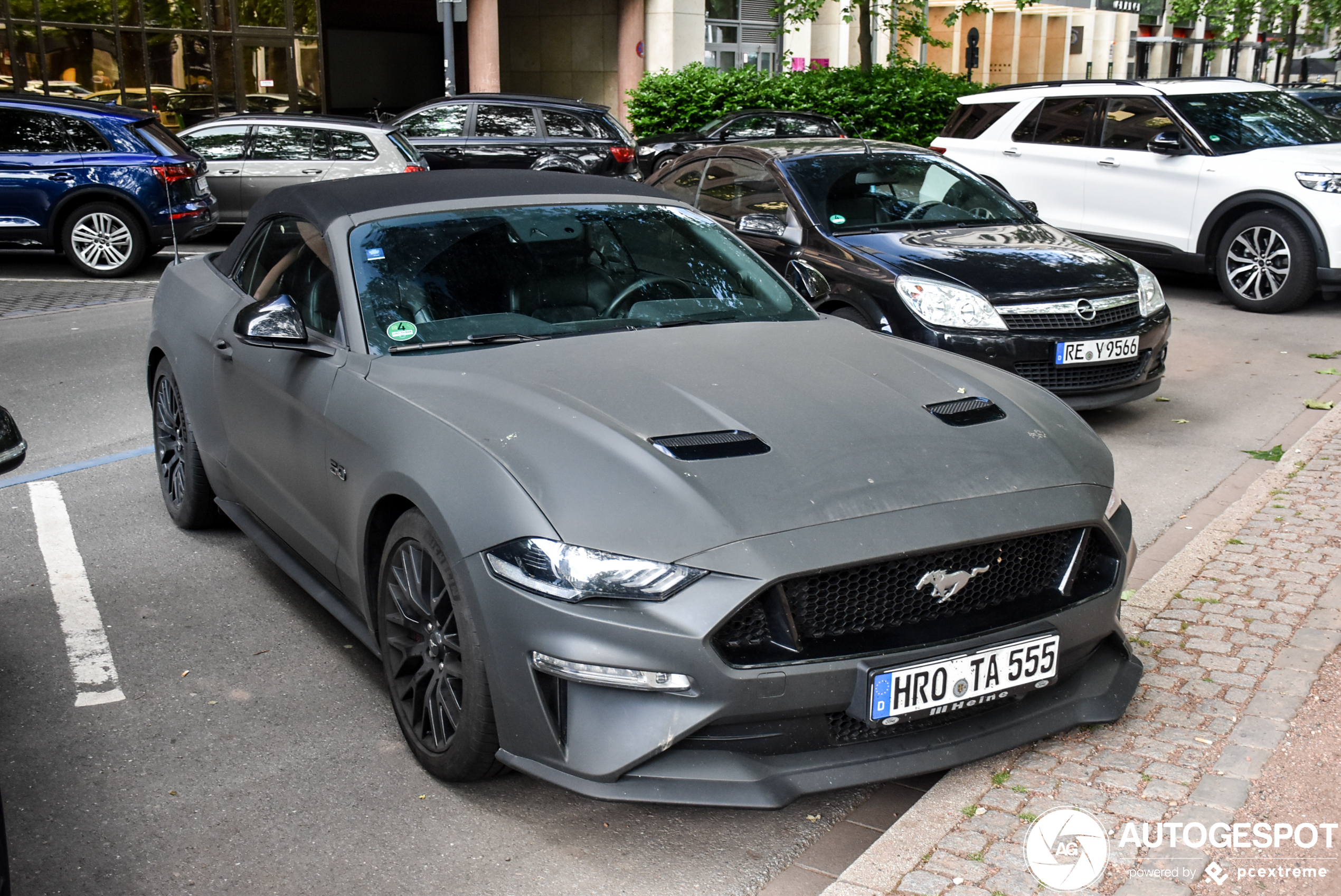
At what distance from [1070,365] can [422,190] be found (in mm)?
3775

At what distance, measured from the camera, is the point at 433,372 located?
3.81 metres

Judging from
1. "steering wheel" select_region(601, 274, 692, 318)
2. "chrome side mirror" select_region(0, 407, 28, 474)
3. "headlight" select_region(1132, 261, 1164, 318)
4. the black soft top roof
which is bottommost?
"headlight" select_region(1132, 261, 1164, 318)

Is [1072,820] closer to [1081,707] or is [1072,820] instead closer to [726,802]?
[1081,707]

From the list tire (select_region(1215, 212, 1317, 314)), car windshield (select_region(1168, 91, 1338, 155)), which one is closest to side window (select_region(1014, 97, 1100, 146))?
car windshield (select_region(1168, 91, 1338, 155))

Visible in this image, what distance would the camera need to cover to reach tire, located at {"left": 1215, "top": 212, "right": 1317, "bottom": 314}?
10.9 m

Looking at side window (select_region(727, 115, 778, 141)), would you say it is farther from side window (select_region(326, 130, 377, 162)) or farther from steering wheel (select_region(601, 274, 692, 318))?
steering wheel (select_region(601, 274, 692, 318))

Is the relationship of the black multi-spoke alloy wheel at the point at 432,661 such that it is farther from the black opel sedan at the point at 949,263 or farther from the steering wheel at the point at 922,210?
the steering wheel at the point at 922,210

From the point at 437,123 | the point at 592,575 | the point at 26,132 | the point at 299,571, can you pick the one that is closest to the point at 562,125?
the point at 437,123

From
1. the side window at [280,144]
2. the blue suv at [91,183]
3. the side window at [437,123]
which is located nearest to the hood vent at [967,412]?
the blue suv at [91,183]

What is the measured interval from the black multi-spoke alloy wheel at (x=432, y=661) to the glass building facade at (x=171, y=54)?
68.9 ft

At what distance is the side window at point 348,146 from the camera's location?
15.3 metres

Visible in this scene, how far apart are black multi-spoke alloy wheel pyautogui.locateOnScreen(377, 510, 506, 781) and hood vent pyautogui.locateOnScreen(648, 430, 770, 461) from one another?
2.05ft

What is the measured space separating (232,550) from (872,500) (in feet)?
10.9

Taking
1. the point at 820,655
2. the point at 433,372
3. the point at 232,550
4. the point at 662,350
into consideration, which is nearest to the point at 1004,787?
the point at 820,655
